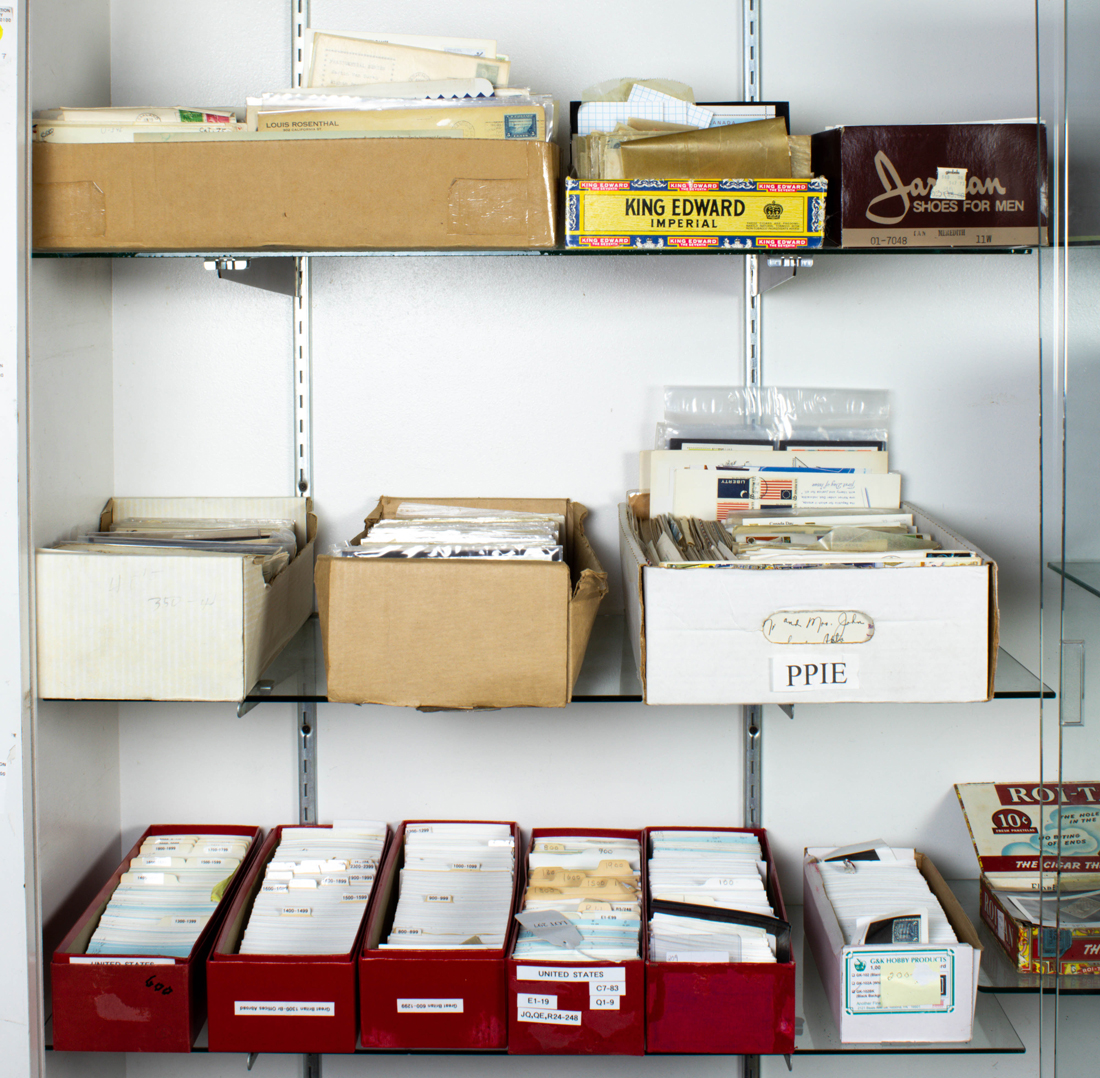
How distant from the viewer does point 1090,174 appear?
94 centimetres

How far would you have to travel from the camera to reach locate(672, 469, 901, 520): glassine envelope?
1476 millimetres

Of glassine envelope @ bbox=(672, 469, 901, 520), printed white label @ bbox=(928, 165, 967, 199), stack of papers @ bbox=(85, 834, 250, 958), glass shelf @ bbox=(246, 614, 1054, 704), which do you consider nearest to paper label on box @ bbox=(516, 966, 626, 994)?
glass shelf @ bbox=(246, 614, 1054, 704)

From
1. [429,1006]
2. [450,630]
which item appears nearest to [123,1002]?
[429,1006]

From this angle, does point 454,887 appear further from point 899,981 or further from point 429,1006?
point 899,981

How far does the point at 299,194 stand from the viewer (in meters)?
1.23

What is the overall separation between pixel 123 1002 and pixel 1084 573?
4.05ft

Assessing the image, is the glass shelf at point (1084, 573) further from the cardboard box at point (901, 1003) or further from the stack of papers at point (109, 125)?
the stack of papers at point (109, 125)

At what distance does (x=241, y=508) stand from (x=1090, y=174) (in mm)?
1195

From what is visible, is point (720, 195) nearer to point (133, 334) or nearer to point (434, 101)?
point (434, 101)

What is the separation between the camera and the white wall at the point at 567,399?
1.52 metres

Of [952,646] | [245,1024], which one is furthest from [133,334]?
[952,646]

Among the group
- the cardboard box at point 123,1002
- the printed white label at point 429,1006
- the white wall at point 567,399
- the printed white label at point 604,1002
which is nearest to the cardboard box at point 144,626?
the white wall at point 567,399

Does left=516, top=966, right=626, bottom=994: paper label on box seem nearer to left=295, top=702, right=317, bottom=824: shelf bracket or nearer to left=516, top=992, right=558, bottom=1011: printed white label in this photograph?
left=516, top=992, right=558, bottom=1011: printed white label

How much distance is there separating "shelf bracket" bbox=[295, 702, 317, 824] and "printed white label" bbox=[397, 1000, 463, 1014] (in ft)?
1.41
